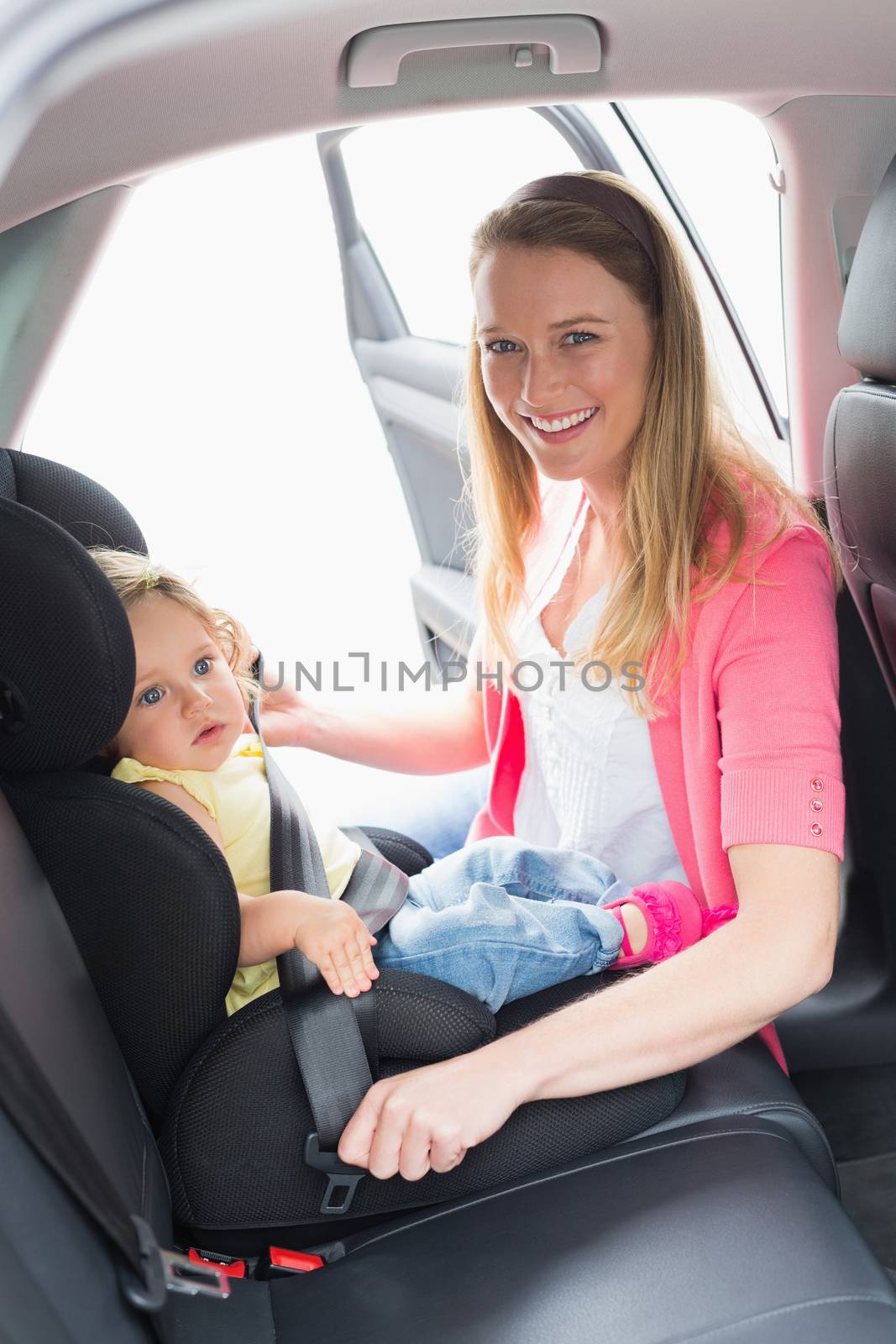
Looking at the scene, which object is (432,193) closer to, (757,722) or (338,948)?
(757,722)

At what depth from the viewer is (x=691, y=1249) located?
1.09 metres

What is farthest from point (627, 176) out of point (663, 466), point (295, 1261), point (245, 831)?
point (295, 1261)

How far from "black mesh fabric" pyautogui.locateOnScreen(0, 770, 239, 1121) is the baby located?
10cm

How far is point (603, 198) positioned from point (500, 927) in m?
0.85

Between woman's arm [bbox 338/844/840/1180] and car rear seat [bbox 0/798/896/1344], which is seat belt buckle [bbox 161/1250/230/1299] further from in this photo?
woman's arm [bbox 338/844/840/1180]

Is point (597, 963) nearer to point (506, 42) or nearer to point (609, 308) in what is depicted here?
point (609, 308)

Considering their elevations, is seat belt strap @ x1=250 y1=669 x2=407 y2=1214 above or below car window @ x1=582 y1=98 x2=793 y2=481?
below

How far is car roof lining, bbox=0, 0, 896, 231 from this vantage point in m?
0.92

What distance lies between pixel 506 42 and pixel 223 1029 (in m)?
0.91

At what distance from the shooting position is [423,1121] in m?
1.13

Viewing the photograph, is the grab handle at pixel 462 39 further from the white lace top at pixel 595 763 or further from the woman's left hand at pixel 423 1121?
the woman's left hand at pixel 423 1121

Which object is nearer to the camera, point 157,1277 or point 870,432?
point 157,1277

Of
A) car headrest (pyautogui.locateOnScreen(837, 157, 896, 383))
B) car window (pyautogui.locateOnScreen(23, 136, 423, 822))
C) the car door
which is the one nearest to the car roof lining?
car headrest (pyautogui.locateOnScreen(837, 157, 896, 383))

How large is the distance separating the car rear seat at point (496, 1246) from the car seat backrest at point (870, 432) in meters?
0.69
